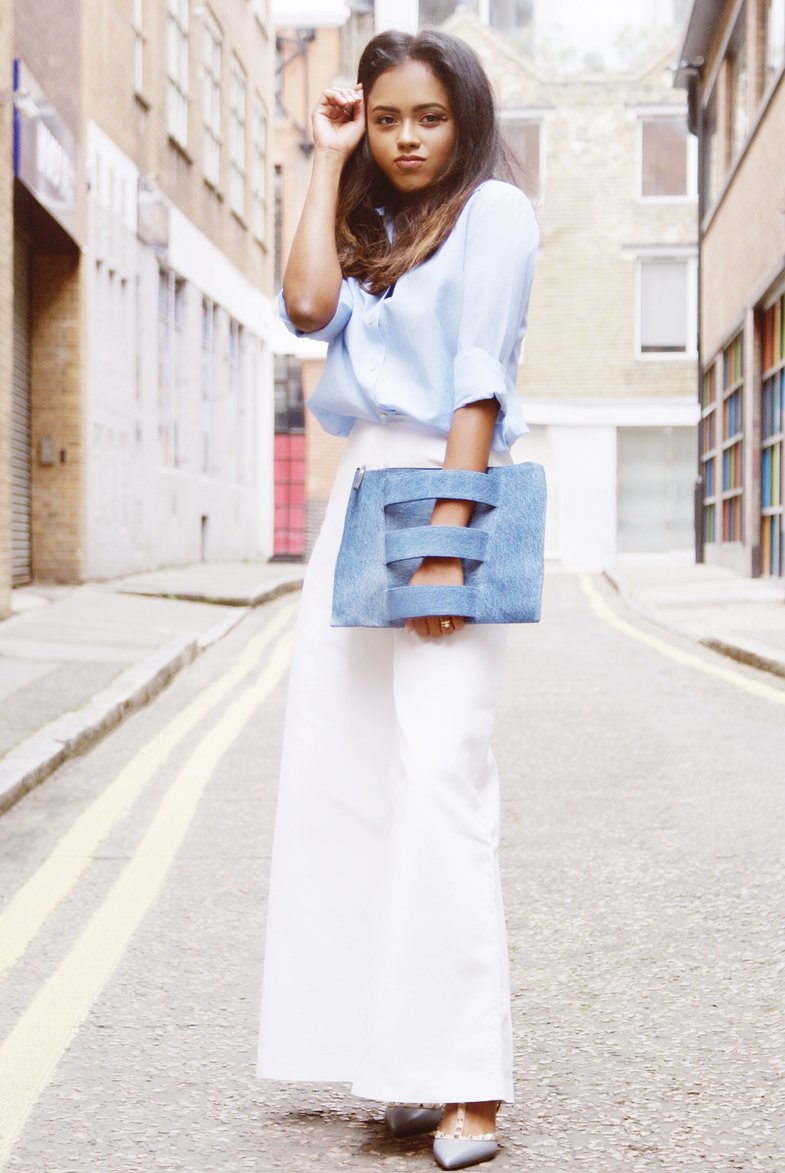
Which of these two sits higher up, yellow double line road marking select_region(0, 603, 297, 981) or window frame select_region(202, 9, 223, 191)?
window frame select_region(202, 9, 223, 191)

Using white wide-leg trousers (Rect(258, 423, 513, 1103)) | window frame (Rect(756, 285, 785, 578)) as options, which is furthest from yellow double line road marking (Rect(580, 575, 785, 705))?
white wide-leg trousers (Rect(258, 423, 513, 1103))

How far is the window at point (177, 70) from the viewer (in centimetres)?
2323

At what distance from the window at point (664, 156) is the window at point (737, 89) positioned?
10352 millimetres

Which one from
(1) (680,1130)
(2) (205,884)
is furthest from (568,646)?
(1) (680,1130)

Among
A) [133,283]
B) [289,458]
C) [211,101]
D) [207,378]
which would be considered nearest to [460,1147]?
[133,283]

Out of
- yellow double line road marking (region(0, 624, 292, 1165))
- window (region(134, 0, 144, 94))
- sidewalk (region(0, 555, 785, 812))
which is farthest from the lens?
window (region(134, 0, 144, 94))

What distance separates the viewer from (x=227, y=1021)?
12.5 feet

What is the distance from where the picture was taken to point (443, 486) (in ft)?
9.29

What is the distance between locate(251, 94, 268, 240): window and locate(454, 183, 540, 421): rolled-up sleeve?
28.2 metres

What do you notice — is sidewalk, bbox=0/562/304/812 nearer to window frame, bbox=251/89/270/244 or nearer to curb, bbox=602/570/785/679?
curb, bbox=602/570/785/679

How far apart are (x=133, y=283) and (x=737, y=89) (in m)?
8.80

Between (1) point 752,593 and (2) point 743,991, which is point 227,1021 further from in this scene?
(1) point 752,593

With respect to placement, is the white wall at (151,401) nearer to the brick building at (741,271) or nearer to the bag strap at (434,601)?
the brick building at (741,271)

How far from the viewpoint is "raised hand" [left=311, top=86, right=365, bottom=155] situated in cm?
302
